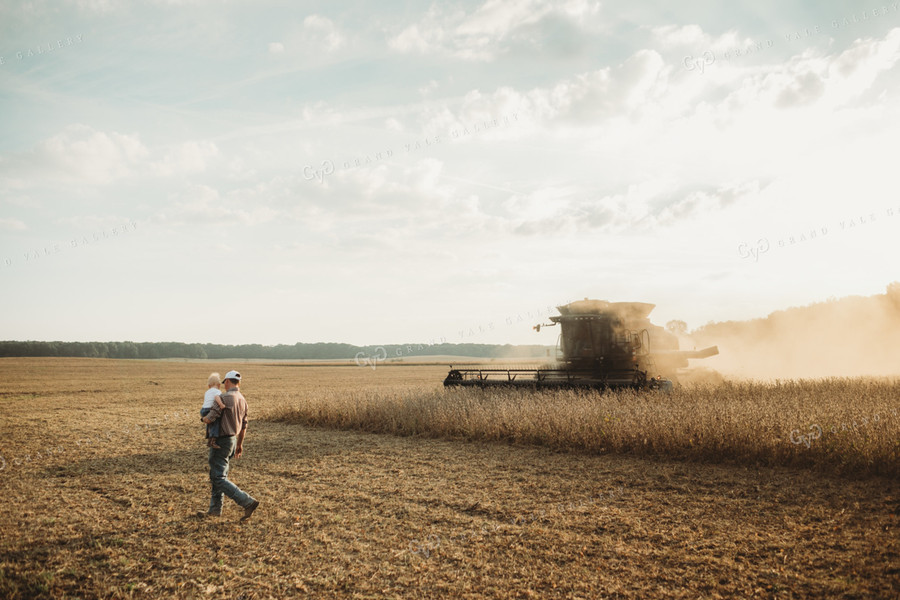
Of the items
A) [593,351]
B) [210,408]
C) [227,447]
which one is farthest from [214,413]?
[593,351]

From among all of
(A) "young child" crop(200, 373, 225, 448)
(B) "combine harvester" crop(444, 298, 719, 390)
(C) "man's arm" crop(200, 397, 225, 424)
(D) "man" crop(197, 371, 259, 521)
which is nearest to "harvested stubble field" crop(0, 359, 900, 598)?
(D) "man" crop(197, 371, 259, 521)

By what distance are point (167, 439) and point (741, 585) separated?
14.9 metres

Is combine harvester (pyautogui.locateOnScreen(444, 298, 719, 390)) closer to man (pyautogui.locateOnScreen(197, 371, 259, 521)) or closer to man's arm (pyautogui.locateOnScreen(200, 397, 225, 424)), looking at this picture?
man (pyautogui.locateOnScreen(197, 371, 259, 521))

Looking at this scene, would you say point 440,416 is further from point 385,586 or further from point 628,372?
point 385,586

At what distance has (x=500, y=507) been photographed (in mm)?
7777

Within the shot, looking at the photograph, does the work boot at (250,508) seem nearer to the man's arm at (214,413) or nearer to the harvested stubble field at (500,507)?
the harvested stubble field at (500,507)

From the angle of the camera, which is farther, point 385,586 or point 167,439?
point 167,439

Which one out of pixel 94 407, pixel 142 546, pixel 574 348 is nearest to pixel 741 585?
pixel 142 546

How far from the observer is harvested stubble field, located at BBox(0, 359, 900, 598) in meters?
5.41

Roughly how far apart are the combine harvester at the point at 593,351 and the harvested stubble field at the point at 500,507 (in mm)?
1733

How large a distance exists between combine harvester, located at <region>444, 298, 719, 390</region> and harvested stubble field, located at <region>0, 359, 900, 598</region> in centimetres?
173

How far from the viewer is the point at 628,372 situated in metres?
15.4

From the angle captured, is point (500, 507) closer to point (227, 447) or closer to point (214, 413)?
point (227, 447)

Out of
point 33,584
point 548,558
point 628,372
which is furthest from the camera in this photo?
point 628,372
